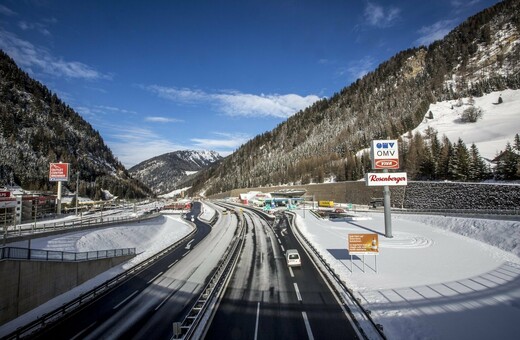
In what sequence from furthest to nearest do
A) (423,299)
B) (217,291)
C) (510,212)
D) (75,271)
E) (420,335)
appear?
(510,212) < (75,271) < (217,291) < (423,299) < (420,335)

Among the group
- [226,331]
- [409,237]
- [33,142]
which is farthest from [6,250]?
[33,142]

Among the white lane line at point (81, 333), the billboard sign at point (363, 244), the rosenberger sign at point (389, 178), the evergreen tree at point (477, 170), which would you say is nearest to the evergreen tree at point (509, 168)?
the evergreen tree at point (477, 170)

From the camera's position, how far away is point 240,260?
33.2 meters

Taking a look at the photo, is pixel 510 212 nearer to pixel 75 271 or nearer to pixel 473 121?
pixel 75 271

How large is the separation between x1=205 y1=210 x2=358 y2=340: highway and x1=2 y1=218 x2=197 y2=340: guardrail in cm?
979

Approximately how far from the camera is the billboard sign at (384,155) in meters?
45.1

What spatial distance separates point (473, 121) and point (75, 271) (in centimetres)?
15863

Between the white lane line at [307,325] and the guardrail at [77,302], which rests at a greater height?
the white lane line at [307,325]

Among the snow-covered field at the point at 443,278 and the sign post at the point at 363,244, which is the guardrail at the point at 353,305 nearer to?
the snow-covered field at the point at 443,278

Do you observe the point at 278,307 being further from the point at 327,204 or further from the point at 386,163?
the point at 327,204

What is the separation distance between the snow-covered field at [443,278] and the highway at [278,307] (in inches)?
98.8

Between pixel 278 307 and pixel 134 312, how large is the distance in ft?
30.9

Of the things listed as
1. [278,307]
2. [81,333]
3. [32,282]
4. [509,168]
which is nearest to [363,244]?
[278,307]

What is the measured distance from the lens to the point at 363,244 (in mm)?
26297
